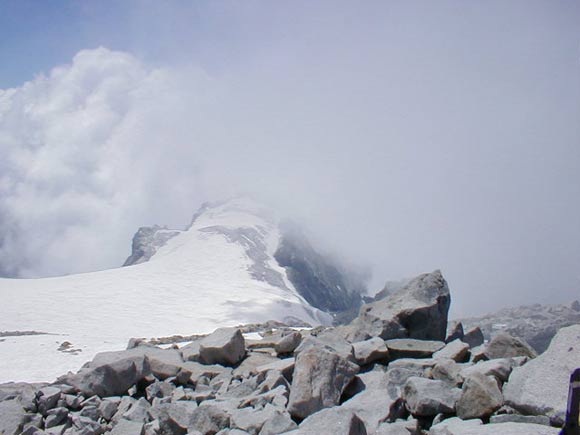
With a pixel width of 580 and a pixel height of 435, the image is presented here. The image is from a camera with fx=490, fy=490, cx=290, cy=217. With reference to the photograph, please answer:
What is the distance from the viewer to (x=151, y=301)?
171ft

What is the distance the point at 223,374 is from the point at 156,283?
5358cm

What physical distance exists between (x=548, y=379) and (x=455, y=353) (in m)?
2.55

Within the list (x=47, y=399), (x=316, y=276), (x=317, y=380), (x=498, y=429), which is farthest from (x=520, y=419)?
(x=316, y=276)

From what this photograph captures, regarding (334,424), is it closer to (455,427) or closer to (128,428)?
(455,427)

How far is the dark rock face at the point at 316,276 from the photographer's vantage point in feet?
293

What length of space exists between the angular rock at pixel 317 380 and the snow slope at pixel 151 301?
13.8 m

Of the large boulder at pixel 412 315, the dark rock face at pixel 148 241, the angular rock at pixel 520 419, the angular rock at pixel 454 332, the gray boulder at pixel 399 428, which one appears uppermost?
the dark rock face at pixel 148 241

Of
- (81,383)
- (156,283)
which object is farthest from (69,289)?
(81,383)

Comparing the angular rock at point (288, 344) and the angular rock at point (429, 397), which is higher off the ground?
the angular rock at point (288, 344)

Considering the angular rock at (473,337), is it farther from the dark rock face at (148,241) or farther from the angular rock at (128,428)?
the dark rock face at (148,241)

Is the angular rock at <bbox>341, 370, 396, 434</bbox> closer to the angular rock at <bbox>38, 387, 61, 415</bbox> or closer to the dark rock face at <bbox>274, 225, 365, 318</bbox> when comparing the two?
the angular rock at <bbox>38, 387, 61, 415</bbox>

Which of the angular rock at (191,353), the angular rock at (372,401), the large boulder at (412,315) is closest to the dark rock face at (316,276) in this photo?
the angular rock at (191,353)

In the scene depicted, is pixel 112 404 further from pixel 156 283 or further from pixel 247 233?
pixel 247 233

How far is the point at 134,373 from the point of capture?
31.4 ft
